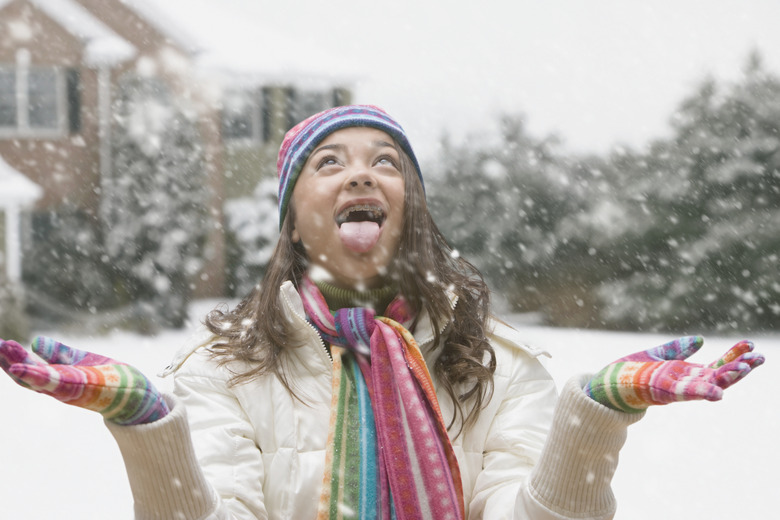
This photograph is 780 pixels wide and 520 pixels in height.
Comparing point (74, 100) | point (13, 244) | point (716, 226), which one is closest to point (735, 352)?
point (716, 226)

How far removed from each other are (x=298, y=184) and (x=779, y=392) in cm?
725

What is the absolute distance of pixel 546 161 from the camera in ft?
37.9

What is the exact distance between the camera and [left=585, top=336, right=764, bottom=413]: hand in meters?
1.33

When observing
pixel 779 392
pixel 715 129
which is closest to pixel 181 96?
pixel 715 129

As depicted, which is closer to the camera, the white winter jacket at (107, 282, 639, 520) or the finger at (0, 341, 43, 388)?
the finger at (0, 341, 43, 388)

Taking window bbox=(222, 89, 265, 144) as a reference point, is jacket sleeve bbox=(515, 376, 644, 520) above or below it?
above

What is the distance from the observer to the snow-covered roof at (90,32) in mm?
13508

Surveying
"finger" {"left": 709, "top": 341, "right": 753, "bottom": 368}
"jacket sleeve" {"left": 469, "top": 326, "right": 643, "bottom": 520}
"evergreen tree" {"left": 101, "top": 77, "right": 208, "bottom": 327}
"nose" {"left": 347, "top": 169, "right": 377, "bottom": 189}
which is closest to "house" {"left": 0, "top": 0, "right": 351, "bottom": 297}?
"evergreen tree" {"left": 101, "top": 77, "right": 208, "bottom": 327}

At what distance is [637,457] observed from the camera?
6.07 meters

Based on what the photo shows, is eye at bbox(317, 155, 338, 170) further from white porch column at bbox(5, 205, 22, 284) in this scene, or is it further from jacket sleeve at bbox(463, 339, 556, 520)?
white porch column at bbox(5, 205, 22, 284)

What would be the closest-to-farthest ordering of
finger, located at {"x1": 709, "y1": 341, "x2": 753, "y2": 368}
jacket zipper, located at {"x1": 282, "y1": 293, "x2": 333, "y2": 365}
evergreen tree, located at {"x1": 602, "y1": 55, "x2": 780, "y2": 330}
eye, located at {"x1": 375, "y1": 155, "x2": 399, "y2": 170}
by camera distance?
finger, located at {"x1": 709, "y1": 341, "x2": 753, "y2": 368} < jacket zipper, located at {"x1": 282, "y1": 293, "x2": 333, "y2": 365} < eye, located at {"x1": 375, "y1": 155, "x2": 399, "y2": 170} < evergreen tree, located at {"x1": 602, "y1": 55, "x2": 780, "y2": 330}

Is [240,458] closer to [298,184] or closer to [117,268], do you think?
[298,184]

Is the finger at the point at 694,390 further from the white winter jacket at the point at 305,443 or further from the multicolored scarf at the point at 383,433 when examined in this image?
the multicolored scarf at the point at 383,433

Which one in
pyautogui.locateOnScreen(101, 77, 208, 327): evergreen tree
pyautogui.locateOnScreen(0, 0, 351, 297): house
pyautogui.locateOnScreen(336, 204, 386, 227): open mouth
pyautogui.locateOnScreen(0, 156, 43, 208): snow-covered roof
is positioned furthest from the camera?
pyautogui.locateOnScreen(0, 0, 351, 297): house
